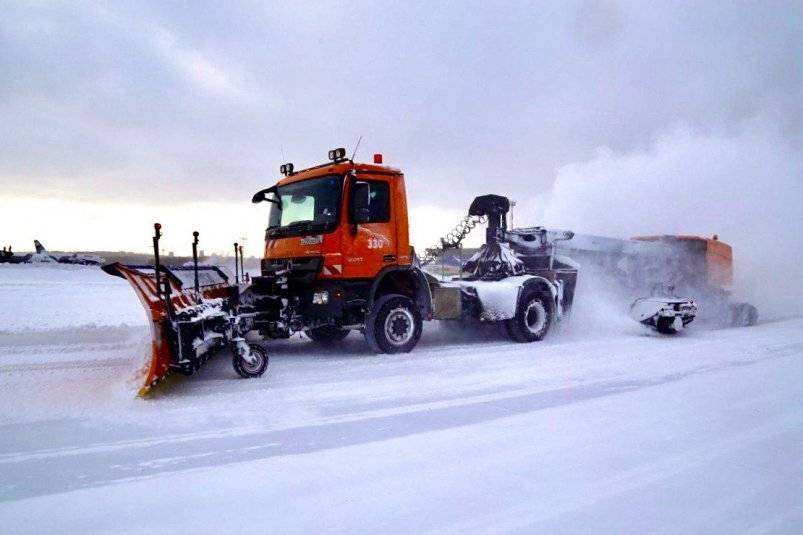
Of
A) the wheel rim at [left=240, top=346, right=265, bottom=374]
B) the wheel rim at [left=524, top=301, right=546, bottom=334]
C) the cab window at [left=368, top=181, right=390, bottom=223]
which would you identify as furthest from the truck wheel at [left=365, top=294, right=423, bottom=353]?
the wheel rim at [left=524, top=301, right=546, bottom=334]

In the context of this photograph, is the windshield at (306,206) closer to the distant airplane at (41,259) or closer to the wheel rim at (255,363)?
the wheel rim at (255,363)

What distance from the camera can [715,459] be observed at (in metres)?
3.64

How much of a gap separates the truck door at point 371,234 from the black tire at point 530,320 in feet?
9.75

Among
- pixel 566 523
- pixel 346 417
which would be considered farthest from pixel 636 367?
pixel 566 523

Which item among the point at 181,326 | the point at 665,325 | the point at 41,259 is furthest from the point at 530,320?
the point at 41,259

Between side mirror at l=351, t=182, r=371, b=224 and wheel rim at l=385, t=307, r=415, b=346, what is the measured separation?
1.58m

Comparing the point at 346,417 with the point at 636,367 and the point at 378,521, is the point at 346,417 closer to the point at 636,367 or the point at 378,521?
the point at 378,521

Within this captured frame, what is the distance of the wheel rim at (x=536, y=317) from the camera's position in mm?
10117

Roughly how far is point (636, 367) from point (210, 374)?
5.45 meters

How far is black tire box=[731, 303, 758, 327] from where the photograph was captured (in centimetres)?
1236

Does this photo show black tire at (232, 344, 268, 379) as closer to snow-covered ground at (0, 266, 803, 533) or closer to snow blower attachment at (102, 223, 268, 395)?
snow blower attachment at (102, 223, 268, 395)

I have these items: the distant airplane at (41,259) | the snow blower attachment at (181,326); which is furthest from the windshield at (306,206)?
the distant airplane at (41,259)

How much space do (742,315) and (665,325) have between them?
142 inches

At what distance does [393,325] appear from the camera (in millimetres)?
8336
